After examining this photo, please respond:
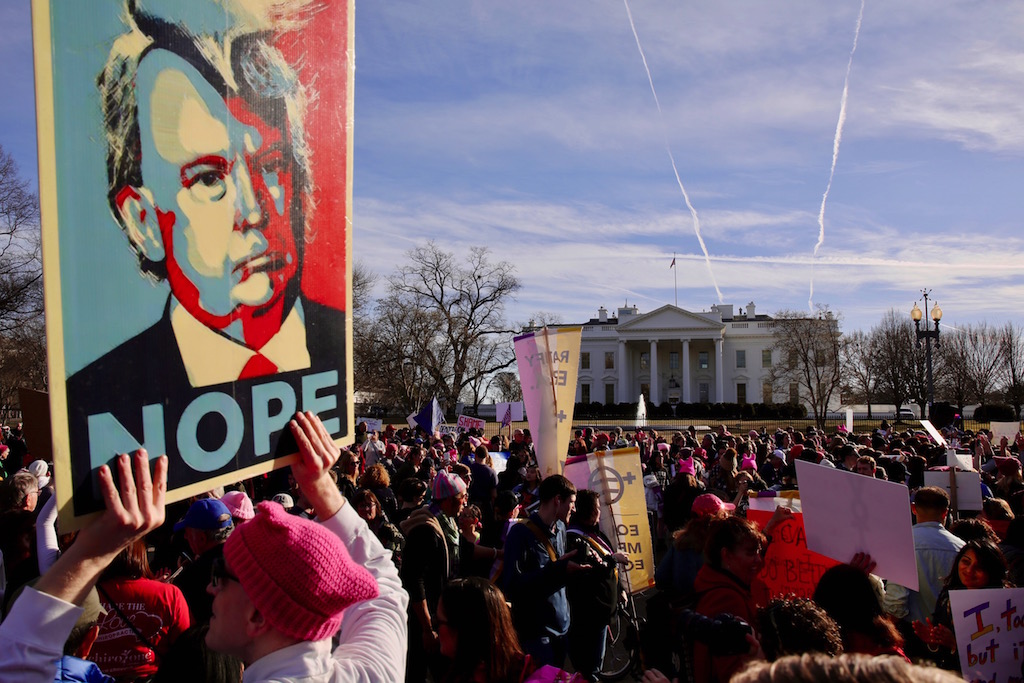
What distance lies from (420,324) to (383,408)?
11.0 meters

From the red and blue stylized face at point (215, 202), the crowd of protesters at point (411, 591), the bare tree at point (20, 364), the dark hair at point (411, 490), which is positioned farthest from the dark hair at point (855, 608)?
the bare tree at point (20, 364)

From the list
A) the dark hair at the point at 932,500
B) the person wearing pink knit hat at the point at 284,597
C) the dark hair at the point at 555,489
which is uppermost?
the person wearing pink knit hat at the point at 284,597

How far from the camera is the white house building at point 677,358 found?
90.1m

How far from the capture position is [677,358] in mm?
→ 93250

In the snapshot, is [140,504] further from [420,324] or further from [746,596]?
[420,324]

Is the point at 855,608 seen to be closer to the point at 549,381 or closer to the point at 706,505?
the point at 706,505

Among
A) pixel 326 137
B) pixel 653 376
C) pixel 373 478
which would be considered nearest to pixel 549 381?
pixel 373 478

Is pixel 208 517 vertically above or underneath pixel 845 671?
underneath

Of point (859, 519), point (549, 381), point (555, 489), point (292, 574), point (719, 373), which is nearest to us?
point (292, 574)

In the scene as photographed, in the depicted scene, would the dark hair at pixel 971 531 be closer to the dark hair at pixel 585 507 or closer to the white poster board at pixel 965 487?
the dark hair at pixel 585 507

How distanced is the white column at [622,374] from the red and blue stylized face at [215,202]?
296 feet

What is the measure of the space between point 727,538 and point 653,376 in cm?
8691

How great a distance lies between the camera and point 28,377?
4219 centimetres

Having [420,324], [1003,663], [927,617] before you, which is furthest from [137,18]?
[420,324]
